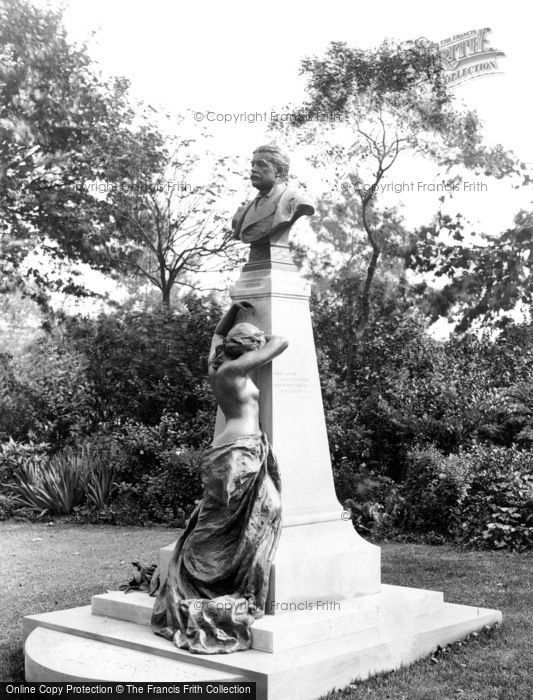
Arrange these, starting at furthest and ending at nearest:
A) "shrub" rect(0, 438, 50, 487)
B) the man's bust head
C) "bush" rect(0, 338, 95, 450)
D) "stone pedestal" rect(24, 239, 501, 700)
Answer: "bush" rect(0, 338, 95, 450)
"shrub" rect(0, 438, 50, 487)
the man's bust head
"stone pedestal" rect(24, 239, 501, 700)

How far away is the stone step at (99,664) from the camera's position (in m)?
5.18

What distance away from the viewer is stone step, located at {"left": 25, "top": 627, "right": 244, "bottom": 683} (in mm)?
5184

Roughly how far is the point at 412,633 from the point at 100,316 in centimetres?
1116

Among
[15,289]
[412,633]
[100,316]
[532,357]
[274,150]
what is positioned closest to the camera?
[412,633]

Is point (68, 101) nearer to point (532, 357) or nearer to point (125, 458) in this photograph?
point (125, 458)

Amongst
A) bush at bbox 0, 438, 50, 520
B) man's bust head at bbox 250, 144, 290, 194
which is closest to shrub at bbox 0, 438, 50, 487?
bush at bbox 0, 438, 50, 520

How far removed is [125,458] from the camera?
1384 centimetres

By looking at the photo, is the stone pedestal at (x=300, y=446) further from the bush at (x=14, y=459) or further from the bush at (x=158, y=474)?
the bush at (x=14, y=459)

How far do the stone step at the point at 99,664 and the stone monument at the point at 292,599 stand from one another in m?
0.01

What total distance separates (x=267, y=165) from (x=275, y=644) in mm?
3415

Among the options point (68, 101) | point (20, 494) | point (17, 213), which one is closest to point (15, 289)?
point (17, 213)

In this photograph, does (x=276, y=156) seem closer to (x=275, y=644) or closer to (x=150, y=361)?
(x=275, y=644)

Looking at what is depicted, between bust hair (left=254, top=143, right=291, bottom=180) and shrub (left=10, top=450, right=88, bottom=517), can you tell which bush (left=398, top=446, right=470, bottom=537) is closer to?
shrub (left=10, top=450, right=88, bottom=517)

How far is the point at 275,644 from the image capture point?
5.41 meters
